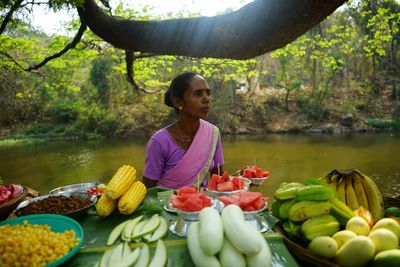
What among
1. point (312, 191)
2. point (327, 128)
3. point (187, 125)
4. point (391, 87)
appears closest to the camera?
point (312, 191)

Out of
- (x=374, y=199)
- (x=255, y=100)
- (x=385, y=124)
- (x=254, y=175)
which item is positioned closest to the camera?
(x=374, y=199)

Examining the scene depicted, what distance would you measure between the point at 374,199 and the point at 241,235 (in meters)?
1.19

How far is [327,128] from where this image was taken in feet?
75.9

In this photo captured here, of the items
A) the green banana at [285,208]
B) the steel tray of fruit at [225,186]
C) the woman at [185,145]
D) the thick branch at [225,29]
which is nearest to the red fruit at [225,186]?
the steel tray of fruit at [225,186]

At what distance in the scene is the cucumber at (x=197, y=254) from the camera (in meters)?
1.40

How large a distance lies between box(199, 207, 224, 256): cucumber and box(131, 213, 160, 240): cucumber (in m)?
0.43

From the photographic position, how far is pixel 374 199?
208cm

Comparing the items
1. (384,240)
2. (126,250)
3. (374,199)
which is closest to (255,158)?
(374,199)

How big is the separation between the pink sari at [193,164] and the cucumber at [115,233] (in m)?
1.15

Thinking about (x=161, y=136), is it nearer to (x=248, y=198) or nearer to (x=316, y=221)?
(x=248, y=198)

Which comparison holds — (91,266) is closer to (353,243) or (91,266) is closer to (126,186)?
(126,186)

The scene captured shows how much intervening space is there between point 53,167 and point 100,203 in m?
15.5

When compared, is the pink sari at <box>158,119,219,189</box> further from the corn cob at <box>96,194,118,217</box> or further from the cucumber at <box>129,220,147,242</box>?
the cucumber at <box>129,220,147,242</box>

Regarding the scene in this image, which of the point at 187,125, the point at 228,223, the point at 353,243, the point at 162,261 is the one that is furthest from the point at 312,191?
the point at 187,125
